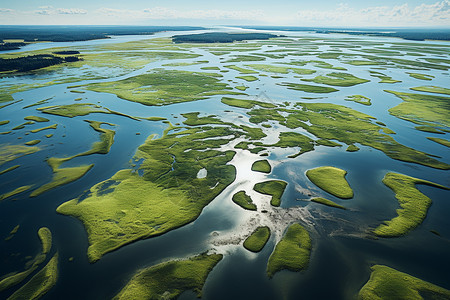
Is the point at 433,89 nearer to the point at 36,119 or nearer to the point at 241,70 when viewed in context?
the point at 241,70

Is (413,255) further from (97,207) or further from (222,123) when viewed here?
(222,123)

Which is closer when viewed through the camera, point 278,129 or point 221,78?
point 278,129

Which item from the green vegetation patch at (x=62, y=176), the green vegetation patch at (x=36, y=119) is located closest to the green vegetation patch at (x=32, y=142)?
the green vegetation patch at (x=62, y=176)

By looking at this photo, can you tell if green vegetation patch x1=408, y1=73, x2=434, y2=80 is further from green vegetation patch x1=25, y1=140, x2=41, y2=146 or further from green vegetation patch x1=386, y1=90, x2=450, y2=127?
green vegetation patch x1=25, y1=140, x2=41, y2=146

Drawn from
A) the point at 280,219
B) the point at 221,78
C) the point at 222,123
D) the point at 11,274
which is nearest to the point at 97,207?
the point at 11,274

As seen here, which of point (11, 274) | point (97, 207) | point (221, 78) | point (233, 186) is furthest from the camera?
point (221, 78)

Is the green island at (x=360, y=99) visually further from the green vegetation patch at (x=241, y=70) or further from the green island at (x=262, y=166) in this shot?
the green island at (x=262, y=166)
